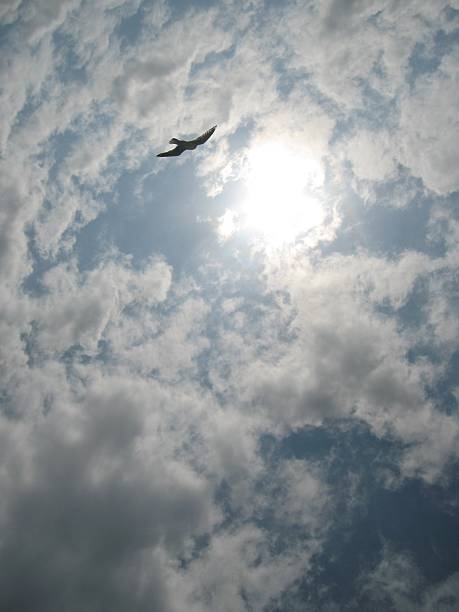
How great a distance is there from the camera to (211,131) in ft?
107

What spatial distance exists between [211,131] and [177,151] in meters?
2.87

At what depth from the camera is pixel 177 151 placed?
32.0 metres
